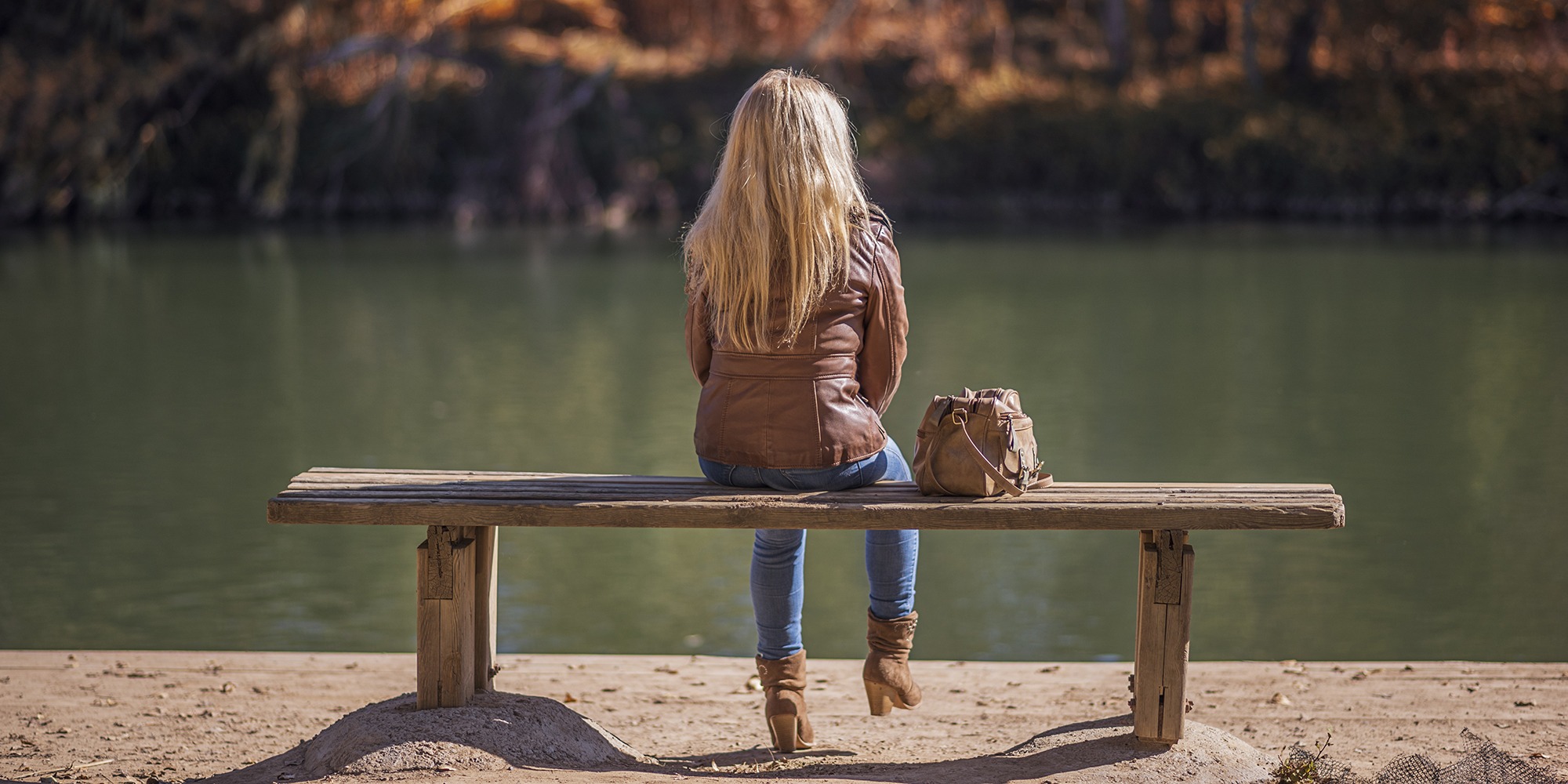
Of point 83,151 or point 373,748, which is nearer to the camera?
point 373,748

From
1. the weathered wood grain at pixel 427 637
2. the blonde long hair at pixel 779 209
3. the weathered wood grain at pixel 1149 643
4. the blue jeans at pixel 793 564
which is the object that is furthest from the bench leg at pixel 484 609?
the weathered wood grain at pixel 1149 643

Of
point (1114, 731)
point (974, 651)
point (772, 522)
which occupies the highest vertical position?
point (772, 522)

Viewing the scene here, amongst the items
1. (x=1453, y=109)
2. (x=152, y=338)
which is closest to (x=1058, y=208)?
(x=1453, y=109)

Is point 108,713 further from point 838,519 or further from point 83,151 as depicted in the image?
point 83,151

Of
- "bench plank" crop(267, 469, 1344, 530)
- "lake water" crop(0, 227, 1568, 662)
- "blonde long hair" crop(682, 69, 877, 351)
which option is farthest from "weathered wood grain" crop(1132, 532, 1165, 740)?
"lake water" crop(0, 227, 1568, 662)

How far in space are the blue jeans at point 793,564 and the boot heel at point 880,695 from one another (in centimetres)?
16

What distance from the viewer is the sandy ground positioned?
12.6 ft

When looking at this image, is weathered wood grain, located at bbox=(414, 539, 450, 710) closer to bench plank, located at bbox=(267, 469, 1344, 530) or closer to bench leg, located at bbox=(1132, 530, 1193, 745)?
bench plank, located at bbox=(267, 469, 1344, 530)

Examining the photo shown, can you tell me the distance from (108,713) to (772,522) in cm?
176

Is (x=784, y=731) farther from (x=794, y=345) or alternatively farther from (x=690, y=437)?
(x=690, y=437)

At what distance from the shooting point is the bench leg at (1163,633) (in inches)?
146

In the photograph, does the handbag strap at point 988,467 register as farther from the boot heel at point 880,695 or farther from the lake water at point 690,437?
the lake water at point 690,437

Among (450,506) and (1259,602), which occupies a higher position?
(450,506)

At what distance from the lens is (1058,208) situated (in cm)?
2753
